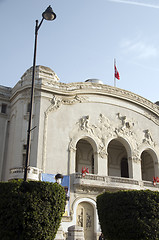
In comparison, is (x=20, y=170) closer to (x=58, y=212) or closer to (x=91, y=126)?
(x=91, y=126)

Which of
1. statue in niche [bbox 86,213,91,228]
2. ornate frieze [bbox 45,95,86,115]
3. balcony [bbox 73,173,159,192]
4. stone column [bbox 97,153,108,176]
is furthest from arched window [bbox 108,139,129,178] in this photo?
statue in niche [bbox 86,213,91,228]

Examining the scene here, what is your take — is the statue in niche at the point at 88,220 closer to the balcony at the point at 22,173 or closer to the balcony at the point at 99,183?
the balcony at the point at 99,183

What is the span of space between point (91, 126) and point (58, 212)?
18914mm

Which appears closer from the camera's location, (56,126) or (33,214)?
(33,214)

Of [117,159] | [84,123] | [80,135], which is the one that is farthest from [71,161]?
[117,159]

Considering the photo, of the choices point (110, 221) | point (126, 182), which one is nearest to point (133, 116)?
point (126, 182)

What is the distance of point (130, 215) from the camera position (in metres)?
15.3

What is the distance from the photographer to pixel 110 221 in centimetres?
1570

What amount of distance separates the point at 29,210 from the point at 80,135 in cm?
1843

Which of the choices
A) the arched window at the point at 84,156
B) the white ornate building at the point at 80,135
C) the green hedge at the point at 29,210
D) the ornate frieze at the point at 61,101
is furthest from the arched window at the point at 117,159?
the green hedge at the point at 29,210

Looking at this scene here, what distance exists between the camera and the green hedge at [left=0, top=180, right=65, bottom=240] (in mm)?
12719

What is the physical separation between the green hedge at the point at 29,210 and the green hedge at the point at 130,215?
10.4ft

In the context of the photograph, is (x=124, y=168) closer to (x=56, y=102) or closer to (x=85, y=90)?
(x=85, y=90)

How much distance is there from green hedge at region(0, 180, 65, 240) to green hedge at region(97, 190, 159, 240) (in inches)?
125
